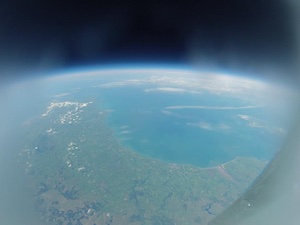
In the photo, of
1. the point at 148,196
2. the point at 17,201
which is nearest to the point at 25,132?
the point at 17,201

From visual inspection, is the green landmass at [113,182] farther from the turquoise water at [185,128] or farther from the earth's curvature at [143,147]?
the turquoise water at [185,128]

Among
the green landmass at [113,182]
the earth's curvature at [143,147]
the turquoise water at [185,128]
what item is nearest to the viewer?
the green landmass at [113,182]

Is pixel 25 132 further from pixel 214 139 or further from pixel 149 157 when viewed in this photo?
pixel 214 139

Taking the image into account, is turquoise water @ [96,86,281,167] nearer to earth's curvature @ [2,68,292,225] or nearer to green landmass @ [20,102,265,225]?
earth's curvature @ [2,68,292,225]

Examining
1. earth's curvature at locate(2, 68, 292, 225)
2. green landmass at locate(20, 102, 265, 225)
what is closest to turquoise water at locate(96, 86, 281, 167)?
earth's curvature at locate(2, 68, 292, 225)

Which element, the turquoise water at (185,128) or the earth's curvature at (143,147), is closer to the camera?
the earth's curvature at (143,147)

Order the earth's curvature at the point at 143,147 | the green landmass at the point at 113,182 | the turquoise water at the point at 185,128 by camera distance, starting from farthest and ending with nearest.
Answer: the turquoise water at the point at 185,128 → the earth's curvature at the point at 143,147 → the green landmass at the point at 113,182

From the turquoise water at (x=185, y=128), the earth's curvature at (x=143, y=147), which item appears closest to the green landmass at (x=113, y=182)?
the earth's curvature at (x=143, y=147)
